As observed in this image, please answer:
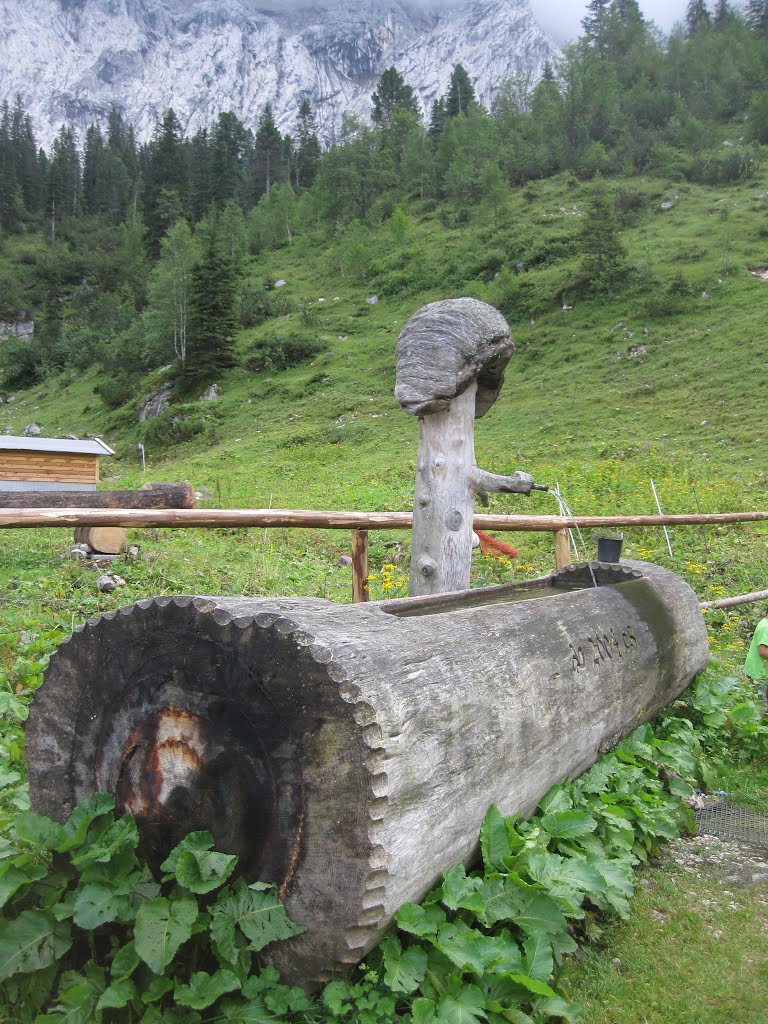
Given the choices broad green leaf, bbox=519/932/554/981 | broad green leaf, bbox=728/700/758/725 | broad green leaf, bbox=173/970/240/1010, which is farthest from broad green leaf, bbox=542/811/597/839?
broad green leaf, bbox=728/700/758/725

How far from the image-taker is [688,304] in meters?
26.4

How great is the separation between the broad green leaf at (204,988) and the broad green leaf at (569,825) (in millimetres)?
1275

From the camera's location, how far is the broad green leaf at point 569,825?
2.56m

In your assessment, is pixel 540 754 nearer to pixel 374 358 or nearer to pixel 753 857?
pixel 753 857

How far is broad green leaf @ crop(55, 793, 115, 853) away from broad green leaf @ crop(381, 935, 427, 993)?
2.65ft

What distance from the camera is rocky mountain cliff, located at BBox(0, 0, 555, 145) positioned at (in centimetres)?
17025

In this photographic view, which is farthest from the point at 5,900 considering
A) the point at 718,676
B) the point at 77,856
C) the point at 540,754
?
the point at 718,676

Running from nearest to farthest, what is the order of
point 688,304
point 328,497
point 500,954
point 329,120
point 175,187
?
point 500,954 → point 328,497 → point 688,304 → point 175,187 → point 329,120

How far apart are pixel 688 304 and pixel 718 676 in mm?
24622

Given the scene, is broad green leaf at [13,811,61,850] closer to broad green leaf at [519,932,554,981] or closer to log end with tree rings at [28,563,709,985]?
log end with tree rings at [28,563,709,985]

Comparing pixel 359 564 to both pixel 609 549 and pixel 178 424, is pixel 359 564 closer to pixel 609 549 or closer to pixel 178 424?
pixel 609 549

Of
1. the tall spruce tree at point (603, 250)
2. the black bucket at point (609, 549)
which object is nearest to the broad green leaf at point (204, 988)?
the black bucket at point (609, 549)

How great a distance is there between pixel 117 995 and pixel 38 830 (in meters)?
0.47

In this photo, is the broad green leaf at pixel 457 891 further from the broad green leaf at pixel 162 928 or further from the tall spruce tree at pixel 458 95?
the tall spruce tree at pixel 458 95
